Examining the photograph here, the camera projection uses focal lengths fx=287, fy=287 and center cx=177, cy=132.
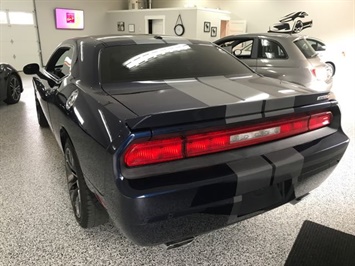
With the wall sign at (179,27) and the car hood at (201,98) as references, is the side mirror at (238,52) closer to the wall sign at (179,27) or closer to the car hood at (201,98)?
the car hood at (201,98)

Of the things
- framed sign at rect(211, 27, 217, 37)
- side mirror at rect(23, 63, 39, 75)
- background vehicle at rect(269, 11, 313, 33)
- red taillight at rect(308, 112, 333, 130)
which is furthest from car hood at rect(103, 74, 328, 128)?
framed sign at rect(211, 27, 217, 37)

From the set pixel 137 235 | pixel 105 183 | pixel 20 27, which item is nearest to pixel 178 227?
pixel 137 235

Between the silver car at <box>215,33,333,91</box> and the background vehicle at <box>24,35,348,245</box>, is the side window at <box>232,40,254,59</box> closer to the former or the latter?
the silver car at <box>215,33,333,91</box>

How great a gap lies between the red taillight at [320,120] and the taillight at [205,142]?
107 millimetres

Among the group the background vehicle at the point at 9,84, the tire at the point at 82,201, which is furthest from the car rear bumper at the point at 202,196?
the background vehicle at the point at 9,84

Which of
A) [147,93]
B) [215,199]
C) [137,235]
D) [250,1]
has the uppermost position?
[250,1]

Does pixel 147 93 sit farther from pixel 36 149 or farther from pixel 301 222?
pixel 36 149

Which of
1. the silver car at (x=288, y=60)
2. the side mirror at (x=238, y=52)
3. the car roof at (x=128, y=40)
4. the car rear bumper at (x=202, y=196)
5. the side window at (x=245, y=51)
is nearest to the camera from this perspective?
the car rear bumper at (x=202, y=196)

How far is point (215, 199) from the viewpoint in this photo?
3.92ft

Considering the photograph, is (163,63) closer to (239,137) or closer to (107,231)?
(239,137)

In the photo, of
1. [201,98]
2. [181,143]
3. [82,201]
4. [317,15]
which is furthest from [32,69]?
[317,15]

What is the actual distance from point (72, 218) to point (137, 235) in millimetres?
916

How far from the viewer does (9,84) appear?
15.8 ft

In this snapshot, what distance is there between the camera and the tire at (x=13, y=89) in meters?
4.84
